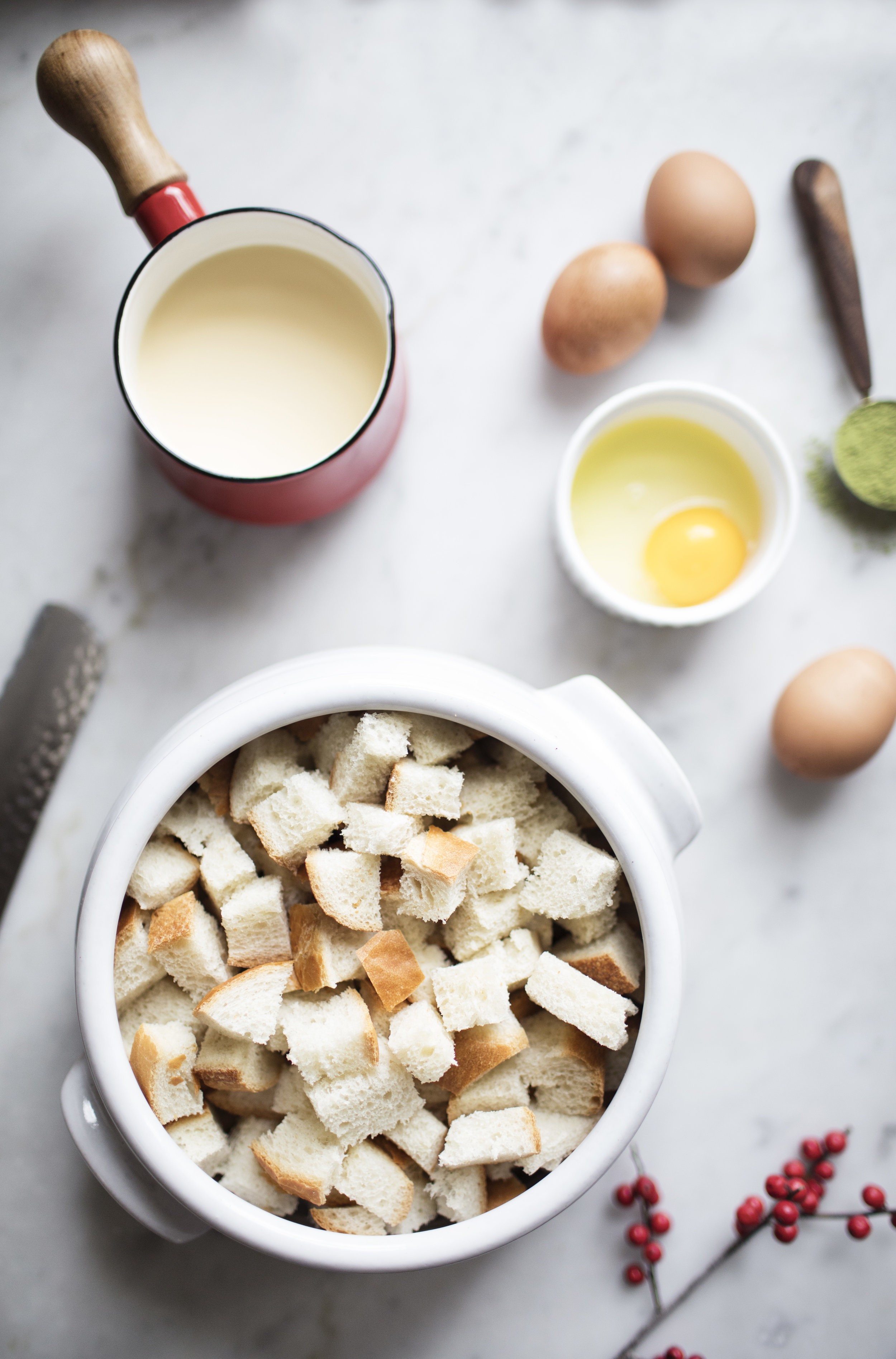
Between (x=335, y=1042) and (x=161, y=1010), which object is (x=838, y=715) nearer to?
(x=335, y=1042)

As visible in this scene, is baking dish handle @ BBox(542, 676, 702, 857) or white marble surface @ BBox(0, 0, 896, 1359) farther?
white marble surface @ BBox(0, 0, 896, 1359)

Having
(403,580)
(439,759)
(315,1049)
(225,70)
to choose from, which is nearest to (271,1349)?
(315,1049)

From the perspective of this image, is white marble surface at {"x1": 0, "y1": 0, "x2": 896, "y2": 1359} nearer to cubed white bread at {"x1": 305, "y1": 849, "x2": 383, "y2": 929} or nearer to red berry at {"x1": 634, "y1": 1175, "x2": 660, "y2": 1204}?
red berry at {"x1": 634, "y1": 1175, "x2": 660, "y2": 1204}

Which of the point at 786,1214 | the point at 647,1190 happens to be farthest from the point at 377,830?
the point at 786,1214

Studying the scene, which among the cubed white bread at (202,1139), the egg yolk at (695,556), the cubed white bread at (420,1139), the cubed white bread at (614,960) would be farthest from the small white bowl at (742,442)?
the cubed white bread at (202,1139)

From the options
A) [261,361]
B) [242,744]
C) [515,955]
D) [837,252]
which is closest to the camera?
[242,744]

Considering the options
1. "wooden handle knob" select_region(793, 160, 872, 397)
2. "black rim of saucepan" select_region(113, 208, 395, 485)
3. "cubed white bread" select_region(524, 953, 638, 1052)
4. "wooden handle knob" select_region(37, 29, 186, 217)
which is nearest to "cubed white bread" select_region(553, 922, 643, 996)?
"cubed white bread" select_region(524, 953, 638, 1052)

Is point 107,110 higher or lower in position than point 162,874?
higher

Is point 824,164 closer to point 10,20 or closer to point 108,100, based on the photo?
point 108,100
